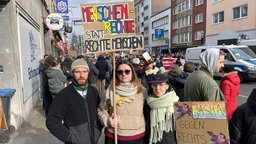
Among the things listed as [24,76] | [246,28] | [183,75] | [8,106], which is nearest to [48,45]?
[24,76]

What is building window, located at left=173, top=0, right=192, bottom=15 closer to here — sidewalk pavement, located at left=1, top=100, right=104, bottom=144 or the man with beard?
sidewalk pavement, located at left=1, top=100, right=104, bottom=144

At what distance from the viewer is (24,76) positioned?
709cm

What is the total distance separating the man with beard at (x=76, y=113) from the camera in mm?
2580

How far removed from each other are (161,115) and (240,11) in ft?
87.6

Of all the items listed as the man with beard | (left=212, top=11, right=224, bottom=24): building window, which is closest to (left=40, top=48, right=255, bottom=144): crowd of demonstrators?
the man with beard

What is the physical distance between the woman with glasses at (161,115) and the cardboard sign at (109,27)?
0.90m

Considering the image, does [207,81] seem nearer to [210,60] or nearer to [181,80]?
[210,60]

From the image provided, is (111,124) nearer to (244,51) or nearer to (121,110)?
(121,110)

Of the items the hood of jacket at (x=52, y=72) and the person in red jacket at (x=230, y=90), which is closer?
the person in red jacket at (x=230, y=90)

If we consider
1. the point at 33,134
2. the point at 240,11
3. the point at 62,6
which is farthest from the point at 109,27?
the point at 240,11

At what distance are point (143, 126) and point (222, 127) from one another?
2.79ft

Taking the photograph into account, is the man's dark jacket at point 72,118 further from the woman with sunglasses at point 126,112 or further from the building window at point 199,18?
the building window at point 199,18

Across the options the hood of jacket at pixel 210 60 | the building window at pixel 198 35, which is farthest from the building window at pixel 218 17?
the hood of jacket at pixel 210 60

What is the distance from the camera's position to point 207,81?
279 centimetres
